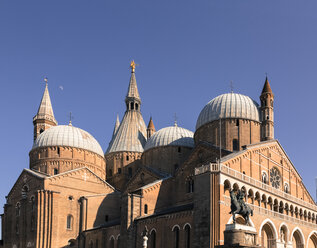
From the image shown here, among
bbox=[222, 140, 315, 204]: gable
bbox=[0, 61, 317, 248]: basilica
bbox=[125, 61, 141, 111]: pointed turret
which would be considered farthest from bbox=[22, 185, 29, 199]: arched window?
bbox=[222, 140, 315, 204]: gable

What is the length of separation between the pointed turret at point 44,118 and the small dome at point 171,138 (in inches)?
771

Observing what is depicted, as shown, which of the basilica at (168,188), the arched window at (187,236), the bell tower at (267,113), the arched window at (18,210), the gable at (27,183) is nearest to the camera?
the arched window at (187,236)

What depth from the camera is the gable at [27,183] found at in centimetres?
5447

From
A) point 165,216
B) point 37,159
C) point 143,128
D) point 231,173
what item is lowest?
point 165,216

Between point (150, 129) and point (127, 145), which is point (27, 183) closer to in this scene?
point (127, 145)

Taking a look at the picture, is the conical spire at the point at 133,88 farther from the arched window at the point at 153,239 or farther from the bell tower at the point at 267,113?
the arched window at the point at 153,239

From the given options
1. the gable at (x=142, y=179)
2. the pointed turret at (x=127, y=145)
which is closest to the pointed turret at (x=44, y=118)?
the pointed turret at (x=127, y=145)

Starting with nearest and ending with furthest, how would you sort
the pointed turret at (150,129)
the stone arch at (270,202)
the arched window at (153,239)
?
the arched window at (153,239) → the stone arch at (270,202) → the pointed turret at (150,129)

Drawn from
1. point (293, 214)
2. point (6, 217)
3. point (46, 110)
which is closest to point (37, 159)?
point (6, 217)

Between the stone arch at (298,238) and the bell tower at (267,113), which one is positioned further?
the bell tower at (267,113)

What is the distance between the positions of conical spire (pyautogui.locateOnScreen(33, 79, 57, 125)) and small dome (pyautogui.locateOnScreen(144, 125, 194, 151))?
2020 centimetres

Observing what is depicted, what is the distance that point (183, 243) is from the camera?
42156 mm

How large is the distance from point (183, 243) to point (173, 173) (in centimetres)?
1367

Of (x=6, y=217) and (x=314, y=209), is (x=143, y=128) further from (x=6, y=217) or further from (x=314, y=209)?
(x=314, y=209)
